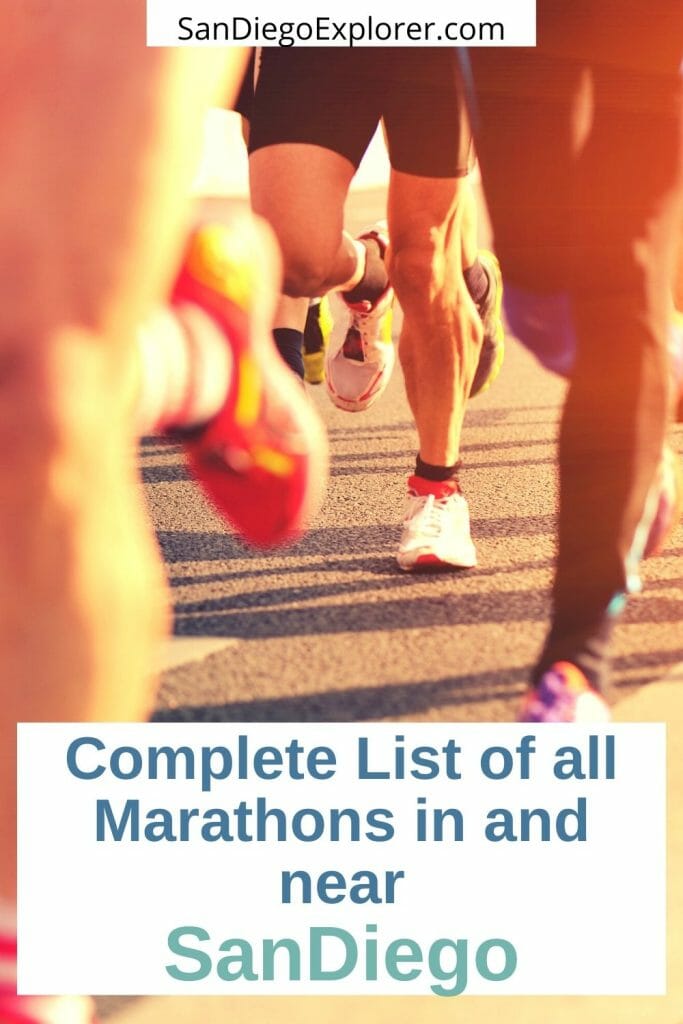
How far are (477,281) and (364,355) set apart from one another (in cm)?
40

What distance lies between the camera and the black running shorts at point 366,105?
253cm

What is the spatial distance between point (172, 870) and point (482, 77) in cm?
95

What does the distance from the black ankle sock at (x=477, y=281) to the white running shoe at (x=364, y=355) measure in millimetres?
260

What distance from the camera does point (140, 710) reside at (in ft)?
3.95

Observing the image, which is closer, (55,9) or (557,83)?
(55,9)

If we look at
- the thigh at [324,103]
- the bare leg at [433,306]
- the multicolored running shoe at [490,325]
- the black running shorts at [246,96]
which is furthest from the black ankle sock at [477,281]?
the thigh at [324,103]

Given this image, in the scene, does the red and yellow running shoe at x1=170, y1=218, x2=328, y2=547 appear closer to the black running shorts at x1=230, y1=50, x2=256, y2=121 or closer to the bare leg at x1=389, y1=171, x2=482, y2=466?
the bare leg at x1=389, y1=171, x2=482, y2=466

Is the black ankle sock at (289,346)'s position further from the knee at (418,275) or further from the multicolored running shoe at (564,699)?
the multicolored running shoe at (564,699)

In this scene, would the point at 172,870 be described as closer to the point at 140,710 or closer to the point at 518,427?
the point at 140,710

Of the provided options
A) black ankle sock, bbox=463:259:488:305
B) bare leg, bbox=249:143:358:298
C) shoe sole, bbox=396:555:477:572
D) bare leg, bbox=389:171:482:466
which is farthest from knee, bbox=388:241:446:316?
black ankle sock, bbox=463:259:488:305

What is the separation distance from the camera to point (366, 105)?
Answer: 2.53 m

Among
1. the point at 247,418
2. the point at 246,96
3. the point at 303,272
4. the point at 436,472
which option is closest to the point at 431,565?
the point at 436,472

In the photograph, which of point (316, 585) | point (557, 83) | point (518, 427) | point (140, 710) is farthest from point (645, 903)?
point (518, 427)

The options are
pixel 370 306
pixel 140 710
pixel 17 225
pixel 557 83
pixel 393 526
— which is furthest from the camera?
pixel 370 306
